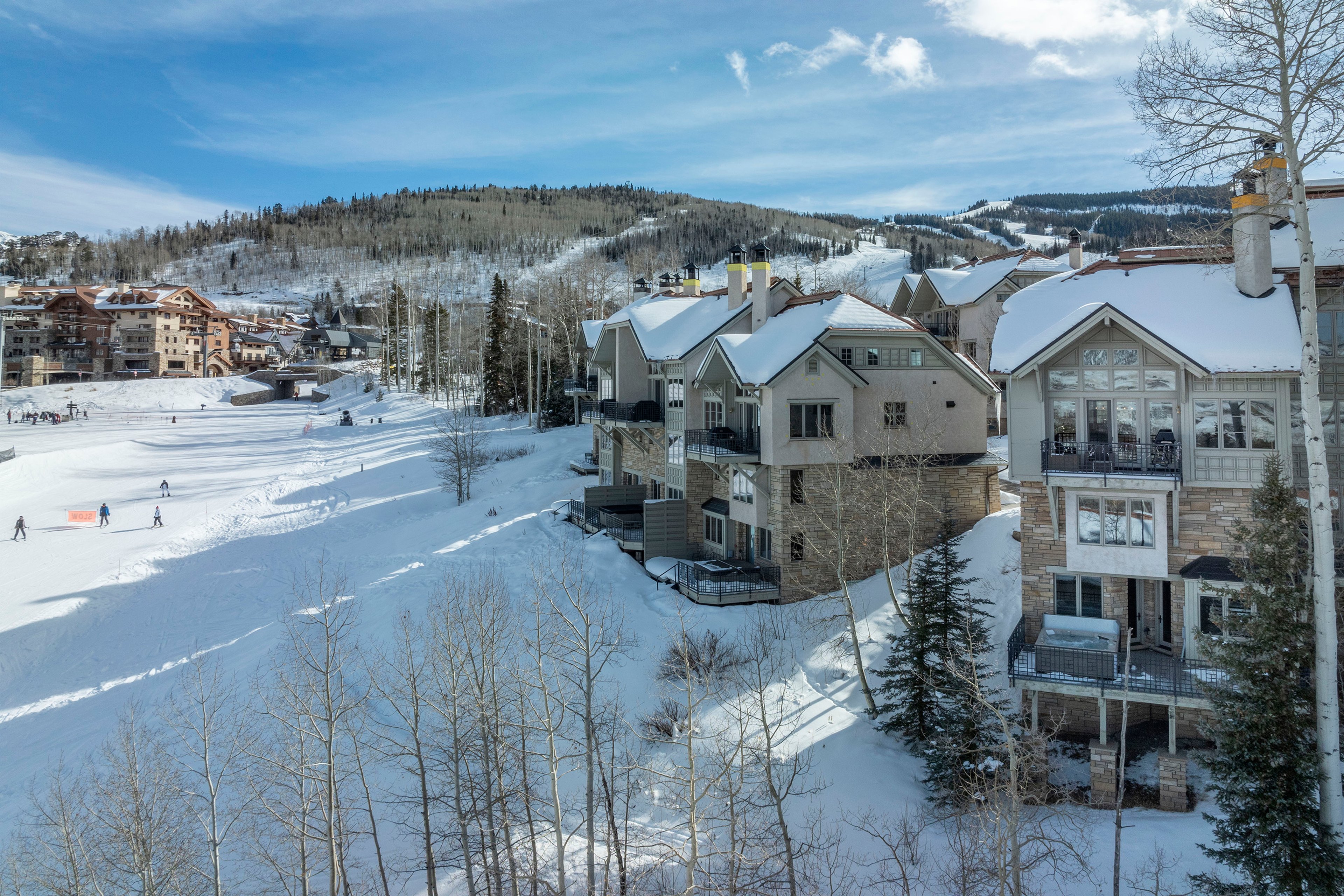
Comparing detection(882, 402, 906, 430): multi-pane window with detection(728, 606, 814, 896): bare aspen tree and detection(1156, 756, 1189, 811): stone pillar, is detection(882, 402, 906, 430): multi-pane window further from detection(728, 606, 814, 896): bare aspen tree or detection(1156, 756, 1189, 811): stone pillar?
detection(1156, 756, 1189, 811): stone pillar

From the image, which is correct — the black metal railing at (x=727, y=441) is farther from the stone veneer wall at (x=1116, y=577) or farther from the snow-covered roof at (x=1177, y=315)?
the stone veneer wall at (x=1116, y=577)

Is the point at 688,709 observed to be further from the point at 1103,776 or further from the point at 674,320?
the point at 674,320

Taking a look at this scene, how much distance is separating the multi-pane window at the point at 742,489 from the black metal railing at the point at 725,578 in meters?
2.39

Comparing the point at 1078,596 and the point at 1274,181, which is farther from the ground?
the point at 1274,181

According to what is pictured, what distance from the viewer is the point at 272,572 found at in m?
35.4

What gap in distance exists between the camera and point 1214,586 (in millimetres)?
16797

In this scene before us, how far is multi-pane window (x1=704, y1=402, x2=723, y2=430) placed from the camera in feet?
99.2

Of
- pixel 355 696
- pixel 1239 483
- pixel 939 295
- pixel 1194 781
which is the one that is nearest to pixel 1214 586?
pixel 1239 483

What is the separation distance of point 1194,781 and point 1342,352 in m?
10.0

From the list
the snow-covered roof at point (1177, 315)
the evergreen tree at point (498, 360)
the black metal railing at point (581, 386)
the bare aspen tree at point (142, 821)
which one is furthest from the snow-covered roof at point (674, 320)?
the evergreen tree at point (498, 360)

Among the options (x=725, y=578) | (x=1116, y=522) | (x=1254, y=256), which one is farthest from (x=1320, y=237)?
(x=725, y=578)

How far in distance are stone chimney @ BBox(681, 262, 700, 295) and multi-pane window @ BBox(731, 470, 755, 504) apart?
14292mm

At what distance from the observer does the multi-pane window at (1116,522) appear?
18.3 meters

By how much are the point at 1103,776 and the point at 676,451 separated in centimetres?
1937
